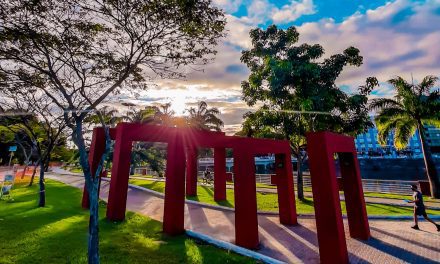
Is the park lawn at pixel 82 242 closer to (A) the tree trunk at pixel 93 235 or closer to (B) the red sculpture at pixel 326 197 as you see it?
(A) the tree trunk at pixel 93 235

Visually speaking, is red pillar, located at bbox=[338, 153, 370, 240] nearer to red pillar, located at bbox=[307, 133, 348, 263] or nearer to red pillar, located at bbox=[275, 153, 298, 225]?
red pillar, located at bbox=[275, 153, 298, 225]

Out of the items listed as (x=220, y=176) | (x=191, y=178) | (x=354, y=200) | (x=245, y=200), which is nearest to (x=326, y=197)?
(x=245, y=200)

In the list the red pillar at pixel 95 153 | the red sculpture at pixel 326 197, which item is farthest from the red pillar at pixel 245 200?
the red pillar at pixel 95 153

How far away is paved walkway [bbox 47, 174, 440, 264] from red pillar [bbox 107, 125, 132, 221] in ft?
6.46

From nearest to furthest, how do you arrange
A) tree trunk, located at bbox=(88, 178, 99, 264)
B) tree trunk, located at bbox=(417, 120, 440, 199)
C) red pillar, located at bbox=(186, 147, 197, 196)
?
1. tree trunk, located at bbox=(88, 178, 99, 264)
2. tree trunk, located at bbox=(417, 120, 440, 199)
3. red pillar, located at bbox=(186, 147, 197, 196)

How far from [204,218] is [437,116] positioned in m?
17.3

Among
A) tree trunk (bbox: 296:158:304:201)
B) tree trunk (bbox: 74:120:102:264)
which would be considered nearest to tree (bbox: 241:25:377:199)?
tree trunk (bbox: 296:158:304:201)

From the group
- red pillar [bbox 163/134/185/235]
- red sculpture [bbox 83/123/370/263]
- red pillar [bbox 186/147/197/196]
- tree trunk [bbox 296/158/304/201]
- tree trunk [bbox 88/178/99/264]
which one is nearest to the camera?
tree trunk [bbox 88/178/99/264]

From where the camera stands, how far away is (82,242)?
25.8ft

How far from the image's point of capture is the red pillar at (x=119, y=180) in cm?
1093

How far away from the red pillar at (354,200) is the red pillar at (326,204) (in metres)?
2.54

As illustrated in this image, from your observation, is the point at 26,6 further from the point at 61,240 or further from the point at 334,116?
the point at 334,116

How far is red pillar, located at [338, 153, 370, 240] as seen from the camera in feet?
30.9

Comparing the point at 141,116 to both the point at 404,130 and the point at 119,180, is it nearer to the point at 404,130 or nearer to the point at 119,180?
the point at 119,180
